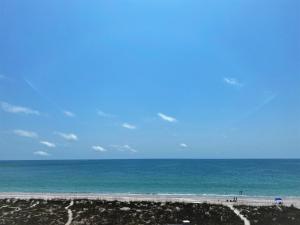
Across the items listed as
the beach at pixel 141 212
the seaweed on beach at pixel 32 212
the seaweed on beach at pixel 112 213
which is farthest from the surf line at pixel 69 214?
the seaweed on beach at pixel 32 212

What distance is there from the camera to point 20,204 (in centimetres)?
5072

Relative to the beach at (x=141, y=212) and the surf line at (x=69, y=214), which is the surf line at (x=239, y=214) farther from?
the surf line at (x=69, y=214)

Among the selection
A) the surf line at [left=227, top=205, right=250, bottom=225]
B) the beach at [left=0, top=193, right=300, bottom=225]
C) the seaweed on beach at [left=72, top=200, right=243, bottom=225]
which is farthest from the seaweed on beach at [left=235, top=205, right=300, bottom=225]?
the seaweed on beach at [left=72, top=200, right=243, bottom=225]

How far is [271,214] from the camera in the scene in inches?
1705

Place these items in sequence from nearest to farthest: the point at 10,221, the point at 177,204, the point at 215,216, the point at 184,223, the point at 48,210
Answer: the point at 184,223 < the point at 10,221 < the point at 215,216 < the point at 48,210 < the point at 177,204

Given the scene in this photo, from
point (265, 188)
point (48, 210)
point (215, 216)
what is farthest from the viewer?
point (265, 188)

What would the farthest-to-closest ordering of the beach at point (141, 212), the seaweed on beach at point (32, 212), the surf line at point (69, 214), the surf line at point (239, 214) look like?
the beach at point (141, 212)
the surf line at point (69, 214)
the seaweed on beach at point (32, 212)
the surf line at point (239, 214)

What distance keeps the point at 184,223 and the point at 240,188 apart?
4812 cm

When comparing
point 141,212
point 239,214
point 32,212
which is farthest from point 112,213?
point 239,214

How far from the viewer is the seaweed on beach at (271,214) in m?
39.9

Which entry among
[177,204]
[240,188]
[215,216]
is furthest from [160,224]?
[240,188]

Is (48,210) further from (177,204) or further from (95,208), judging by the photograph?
(177,204)

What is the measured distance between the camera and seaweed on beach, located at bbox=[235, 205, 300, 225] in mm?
39938

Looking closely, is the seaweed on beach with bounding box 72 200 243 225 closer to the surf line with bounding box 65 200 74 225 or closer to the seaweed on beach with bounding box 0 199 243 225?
the seaweed on beach with bounding box 0 199 243 225
